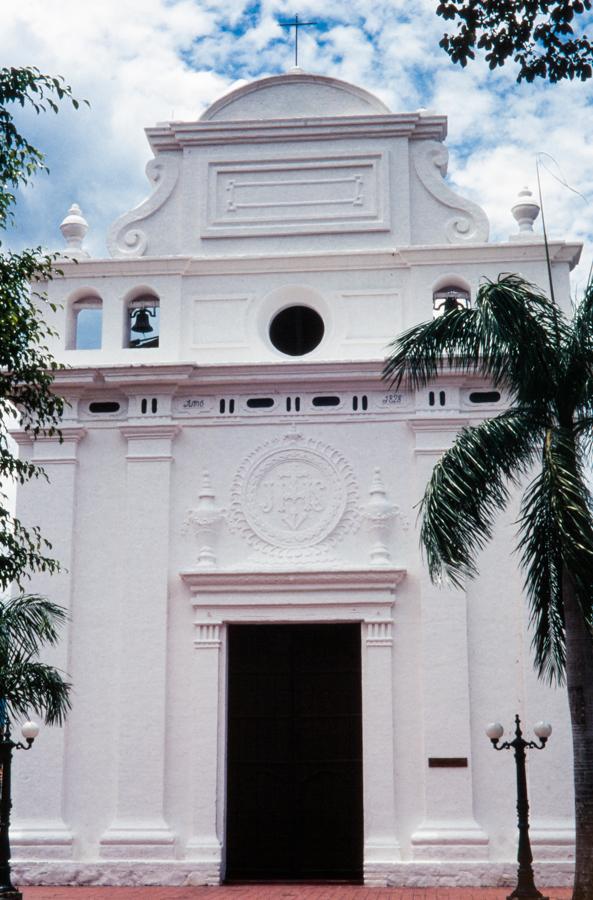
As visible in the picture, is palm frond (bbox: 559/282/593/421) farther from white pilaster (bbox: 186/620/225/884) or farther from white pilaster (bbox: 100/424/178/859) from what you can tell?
white pilaster (bbox: 100/424/178/859)

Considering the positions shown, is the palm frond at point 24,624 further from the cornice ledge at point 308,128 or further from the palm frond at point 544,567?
the cornice ledge at point 308,128

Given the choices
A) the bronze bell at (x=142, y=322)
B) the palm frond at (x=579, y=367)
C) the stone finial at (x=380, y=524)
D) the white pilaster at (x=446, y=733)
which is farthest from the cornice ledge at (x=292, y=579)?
the palm frond at (x=579, y=367)

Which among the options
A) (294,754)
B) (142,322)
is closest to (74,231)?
(142,322)

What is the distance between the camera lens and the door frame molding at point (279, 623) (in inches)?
730

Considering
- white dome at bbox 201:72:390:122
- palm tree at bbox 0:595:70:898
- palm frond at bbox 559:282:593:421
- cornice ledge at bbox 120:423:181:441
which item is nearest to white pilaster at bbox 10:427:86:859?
cornice ledge at bbox 120:423:181:441

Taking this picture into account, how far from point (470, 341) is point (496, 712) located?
5867mm

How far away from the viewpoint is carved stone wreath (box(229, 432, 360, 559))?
19.6 m

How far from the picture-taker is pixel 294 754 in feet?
62.6

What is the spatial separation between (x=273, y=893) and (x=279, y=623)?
145 inches

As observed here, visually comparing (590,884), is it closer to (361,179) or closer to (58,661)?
(58,661)

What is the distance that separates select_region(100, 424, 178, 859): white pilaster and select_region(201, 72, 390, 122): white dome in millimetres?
5133

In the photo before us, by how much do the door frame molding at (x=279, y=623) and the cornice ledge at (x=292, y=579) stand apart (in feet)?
0.04

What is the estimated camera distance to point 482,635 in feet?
62.4

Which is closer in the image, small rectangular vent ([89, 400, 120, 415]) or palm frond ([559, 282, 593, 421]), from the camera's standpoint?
palm frond ([559, 282, 593, 421])
